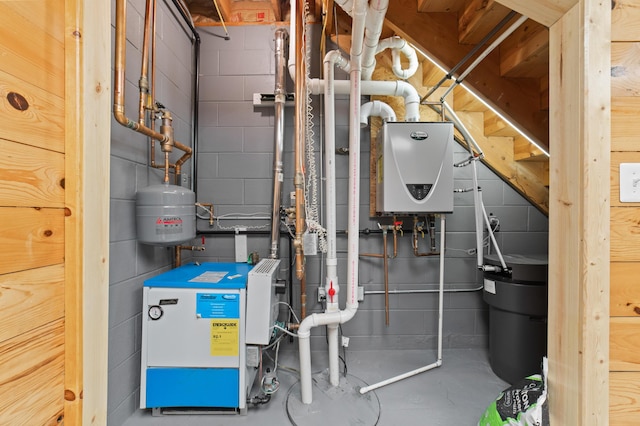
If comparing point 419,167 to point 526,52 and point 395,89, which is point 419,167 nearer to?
point 395,89

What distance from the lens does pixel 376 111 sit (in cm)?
183

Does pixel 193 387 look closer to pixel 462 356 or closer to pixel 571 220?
pixel 571 220

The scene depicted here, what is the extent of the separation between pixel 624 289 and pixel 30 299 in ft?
5.02

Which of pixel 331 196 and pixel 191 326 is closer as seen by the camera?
pixel 191 326

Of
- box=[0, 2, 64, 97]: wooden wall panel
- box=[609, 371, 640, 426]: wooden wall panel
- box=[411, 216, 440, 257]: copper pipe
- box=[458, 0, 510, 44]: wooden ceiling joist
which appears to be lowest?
box=[609, 371, 640, 426]: wooden wall panel

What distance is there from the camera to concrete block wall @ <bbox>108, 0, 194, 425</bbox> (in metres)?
1.22

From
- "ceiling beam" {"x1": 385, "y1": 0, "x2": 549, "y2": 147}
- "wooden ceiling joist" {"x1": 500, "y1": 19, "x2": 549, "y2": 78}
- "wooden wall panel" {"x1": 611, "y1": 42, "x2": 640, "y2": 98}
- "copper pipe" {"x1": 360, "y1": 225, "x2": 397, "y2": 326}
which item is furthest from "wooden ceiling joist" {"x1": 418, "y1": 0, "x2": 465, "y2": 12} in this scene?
"copper pipe" {"x1": 360, "y1": 225, "x2": 397, "y2": 326}

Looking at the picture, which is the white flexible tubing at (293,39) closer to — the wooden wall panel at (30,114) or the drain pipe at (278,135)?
the drain pipe at (278,135)

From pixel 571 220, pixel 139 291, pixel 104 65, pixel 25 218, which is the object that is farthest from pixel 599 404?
pixel 139 291

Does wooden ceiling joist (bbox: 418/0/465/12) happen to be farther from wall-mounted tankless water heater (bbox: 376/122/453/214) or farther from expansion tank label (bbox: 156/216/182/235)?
expansion tank label (bbox: 156/216/182/235)

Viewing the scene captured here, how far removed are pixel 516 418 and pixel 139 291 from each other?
1.93 metres

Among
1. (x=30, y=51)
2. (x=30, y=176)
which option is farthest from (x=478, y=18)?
(x=30, y=176)

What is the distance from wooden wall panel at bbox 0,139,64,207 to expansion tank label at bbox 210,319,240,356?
3.04ft

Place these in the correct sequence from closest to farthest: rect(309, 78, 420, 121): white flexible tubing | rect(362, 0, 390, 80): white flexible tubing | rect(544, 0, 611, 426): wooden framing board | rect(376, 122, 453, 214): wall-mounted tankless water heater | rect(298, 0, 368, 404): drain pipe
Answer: rect(544, 0, 611, 426): wooden framing board
rect(362, 0, 390, 80): white flexible tubing
rect(298, 0, 368, 404): drain pipe
rect(376, 122, 453, 214): wall-mounted tankless water heater
rect(309, 78, 420, 121): white flexible tubing
